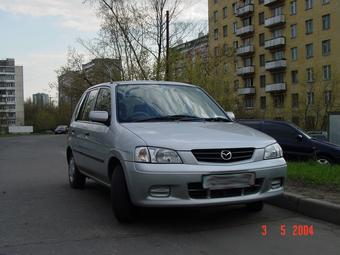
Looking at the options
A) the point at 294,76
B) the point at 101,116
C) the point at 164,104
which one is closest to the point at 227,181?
the point at 164,104

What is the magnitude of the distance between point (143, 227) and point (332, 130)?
1290 cm

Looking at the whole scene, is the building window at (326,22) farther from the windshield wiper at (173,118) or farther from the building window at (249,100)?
the windshield wiper at (173,118)

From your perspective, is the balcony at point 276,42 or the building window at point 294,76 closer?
the building window at point 294,76

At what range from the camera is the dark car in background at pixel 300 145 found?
15.1m

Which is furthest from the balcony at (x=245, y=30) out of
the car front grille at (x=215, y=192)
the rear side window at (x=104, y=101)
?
the car front grille at (x=215, y=192)

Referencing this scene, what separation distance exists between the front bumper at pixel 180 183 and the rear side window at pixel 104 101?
5.25 feet

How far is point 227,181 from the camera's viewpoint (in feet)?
18.0

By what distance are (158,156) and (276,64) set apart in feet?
221

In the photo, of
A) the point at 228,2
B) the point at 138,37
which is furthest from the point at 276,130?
the point at 228,2

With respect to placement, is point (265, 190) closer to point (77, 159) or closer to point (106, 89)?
point (106, 89)

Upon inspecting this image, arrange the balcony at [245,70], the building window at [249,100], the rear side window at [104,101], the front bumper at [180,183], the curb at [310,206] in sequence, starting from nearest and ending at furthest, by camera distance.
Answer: the front bumper at [180,183], the curb at [310,206], the rear side window at [104,101], the balcony at [245,70], the building window at [249,100]

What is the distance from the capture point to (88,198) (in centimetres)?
811

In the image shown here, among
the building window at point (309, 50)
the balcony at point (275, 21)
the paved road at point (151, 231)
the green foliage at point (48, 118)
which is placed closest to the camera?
the paved road at point (151, 231)

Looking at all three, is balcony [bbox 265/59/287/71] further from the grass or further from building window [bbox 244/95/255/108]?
the grass
